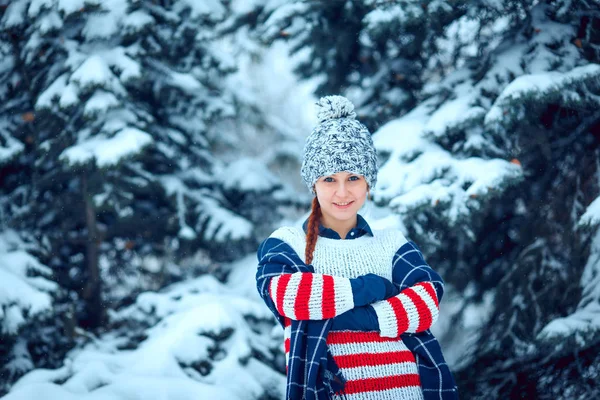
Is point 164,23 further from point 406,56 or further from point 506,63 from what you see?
point 506,63

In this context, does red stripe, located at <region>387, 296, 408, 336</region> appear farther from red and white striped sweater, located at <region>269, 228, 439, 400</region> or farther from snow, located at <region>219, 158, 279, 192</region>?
snow, located at <region>219, 158, 279, 192</region>

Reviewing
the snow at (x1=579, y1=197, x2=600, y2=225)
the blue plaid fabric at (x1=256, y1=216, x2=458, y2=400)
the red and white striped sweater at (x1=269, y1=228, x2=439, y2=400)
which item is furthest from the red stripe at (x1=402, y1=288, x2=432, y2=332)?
the snow at (x1=579, y1=197, x2=600, y2=225)

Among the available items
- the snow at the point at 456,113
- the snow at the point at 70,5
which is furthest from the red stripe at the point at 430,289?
the snow at the point at 70,5

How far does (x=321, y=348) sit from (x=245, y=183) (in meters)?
3.26

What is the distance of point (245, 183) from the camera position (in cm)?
514

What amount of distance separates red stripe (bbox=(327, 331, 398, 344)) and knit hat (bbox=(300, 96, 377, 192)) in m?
0.80

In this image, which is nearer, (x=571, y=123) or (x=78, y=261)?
(x=571, y=123)

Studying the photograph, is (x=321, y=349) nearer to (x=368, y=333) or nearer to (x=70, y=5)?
(x=368, y=333)

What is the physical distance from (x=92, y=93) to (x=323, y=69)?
97.3 inches

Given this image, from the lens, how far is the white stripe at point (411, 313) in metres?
2.13

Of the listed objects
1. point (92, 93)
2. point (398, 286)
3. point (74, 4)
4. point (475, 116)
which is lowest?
point (398, 286)

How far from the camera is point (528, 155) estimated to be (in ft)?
12.6

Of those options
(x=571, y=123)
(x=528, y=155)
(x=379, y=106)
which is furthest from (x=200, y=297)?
(x=571, y=123)

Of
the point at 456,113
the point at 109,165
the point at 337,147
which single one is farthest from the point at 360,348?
the point at 109,165
